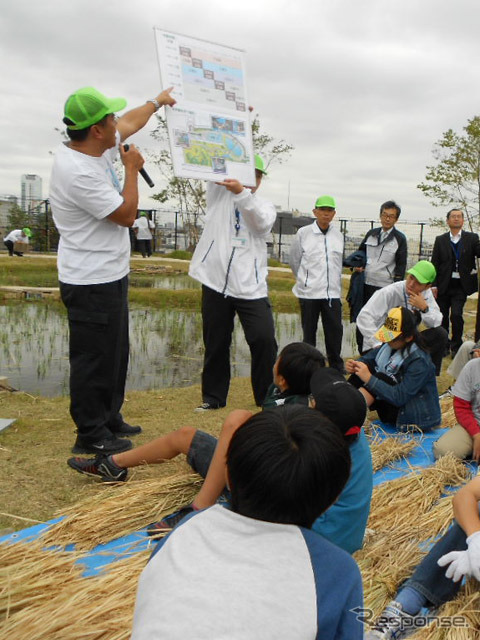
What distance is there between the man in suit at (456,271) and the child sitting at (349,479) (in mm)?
4965

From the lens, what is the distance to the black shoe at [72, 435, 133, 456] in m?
3.26

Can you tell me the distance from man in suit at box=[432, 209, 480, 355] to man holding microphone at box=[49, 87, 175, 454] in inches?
183

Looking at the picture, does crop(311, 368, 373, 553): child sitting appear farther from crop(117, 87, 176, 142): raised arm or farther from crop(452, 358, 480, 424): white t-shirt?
crop(117, 87, 176, 142): raised arm

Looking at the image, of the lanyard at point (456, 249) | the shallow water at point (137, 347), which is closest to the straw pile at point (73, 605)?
the shallow water at point (137, 347)

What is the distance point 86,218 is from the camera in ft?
10.5

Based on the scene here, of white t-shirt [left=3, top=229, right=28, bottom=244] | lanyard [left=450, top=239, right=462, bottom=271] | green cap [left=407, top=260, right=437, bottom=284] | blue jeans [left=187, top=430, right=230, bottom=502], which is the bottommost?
blue jeans [left=187, top=430, right=230, bottom=502]

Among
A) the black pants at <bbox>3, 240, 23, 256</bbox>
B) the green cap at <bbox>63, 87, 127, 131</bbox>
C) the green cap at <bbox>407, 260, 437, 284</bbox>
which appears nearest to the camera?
the green cap at <bbox>63, 87, 127, 131</bbox>

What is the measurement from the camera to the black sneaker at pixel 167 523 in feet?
7.98

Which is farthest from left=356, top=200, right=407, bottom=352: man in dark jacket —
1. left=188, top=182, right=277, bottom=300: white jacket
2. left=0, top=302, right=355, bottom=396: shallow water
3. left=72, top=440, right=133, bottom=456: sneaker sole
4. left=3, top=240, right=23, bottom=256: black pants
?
left=3, top=240, right=23, bottom=256: black pants

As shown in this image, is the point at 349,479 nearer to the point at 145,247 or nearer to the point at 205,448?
the point at 205,448

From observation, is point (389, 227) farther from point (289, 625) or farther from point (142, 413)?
point (289, 625)

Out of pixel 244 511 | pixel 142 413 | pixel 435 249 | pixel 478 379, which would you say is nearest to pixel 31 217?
pixel 435 249

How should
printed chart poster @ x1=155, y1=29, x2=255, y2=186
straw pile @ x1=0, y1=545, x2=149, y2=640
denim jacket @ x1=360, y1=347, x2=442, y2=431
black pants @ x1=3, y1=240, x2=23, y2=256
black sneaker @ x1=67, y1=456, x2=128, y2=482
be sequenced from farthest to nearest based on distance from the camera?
black pants @ x1=3, y1=240, x2=23, y2=256, denim jacket @ x1=360, y1=347, x2=442, y2=431, printed chart poster @ x1=155, y1=29, x2=255, y2=186, black sneaker @ x1=67, y1=456, x2=128, y2=482, straw pile @ x1=0, y1=545, x2=149, y2=640

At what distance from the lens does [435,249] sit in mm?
7195
